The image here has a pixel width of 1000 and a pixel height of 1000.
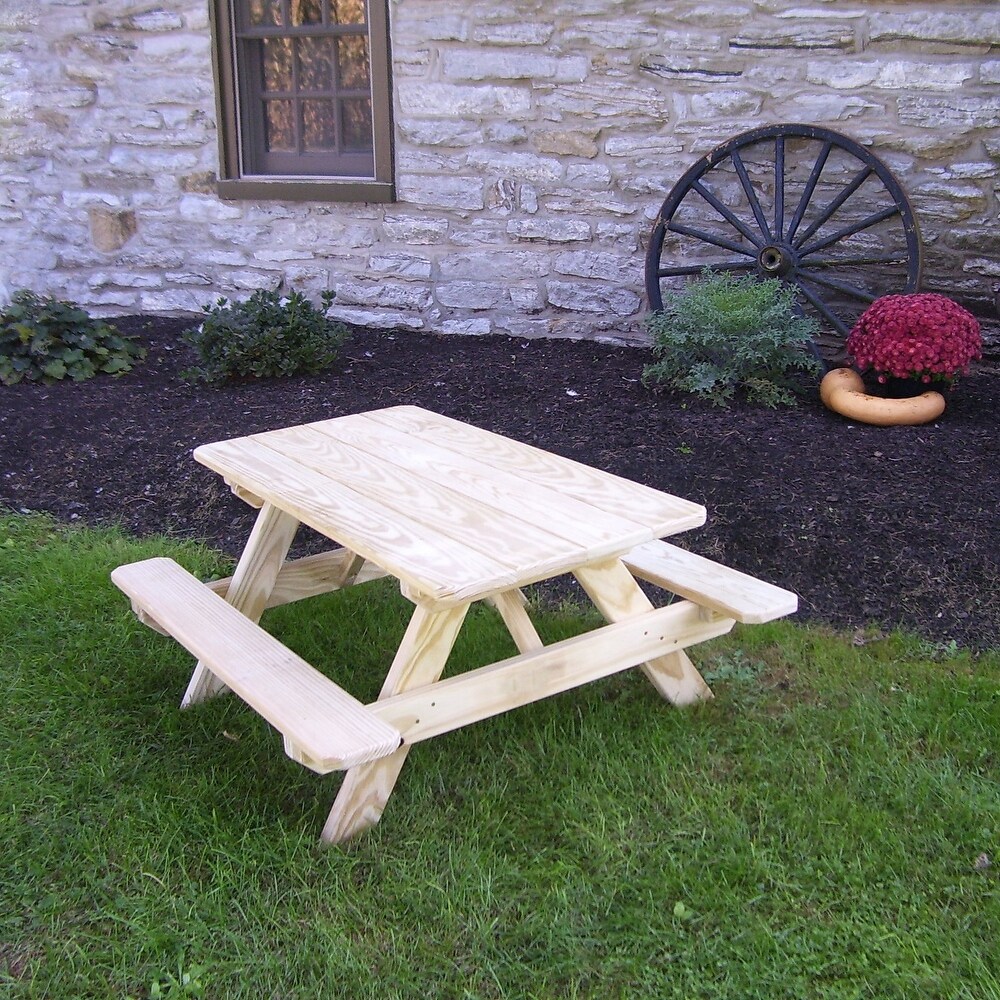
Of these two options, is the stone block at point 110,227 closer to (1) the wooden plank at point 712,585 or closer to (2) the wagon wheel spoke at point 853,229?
(2) the wagon wheel spoke at point 853,229

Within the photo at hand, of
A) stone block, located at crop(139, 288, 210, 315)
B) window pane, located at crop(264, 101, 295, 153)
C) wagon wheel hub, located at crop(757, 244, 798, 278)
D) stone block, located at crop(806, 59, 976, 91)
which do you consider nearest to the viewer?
stone block, located at crop(806, 59, 976, 91)

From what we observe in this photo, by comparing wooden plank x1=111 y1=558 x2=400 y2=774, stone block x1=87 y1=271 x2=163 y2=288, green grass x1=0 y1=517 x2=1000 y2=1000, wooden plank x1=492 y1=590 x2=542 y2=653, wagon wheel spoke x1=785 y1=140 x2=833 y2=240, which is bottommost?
green grass x1=0 y1=517 x2=1000 y2=1000

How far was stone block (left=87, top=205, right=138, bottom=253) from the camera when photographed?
6219 mm

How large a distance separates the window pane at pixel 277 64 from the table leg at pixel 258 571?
4.08 metres

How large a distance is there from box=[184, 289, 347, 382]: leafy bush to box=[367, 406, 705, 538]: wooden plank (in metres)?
2.18

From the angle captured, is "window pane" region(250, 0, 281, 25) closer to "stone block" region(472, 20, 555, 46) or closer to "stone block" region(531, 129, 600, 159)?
"stone block" region(472, 20, 555, 46)

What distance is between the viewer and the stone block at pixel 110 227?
6.22m

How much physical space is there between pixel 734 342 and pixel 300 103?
122 inches

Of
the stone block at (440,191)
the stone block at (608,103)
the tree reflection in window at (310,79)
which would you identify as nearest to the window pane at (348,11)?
the tree reflection in window at (310,79)

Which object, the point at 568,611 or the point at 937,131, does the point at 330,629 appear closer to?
the point at 568,611

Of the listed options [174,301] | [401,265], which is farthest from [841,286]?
[174,301]

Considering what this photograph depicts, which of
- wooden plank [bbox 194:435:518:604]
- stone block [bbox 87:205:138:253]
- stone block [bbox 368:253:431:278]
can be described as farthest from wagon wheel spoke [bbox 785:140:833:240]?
stone block [bbox 87:205:138:253]

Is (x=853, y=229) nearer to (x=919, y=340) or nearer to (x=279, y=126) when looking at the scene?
(x=919, y=340)

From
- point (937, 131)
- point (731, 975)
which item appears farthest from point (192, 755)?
point (937, 131)
